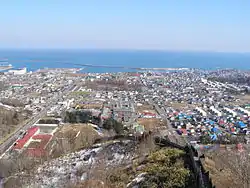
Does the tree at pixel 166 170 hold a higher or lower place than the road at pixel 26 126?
higher

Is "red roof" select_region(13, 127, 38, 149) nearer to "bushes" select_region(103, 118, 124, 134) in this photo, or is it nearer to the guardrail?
"bushes" select_region(103, 118, 124, 134)

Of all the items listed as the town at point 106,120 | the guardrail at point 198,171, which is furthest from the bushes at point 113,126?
the guardrail at point 198,171

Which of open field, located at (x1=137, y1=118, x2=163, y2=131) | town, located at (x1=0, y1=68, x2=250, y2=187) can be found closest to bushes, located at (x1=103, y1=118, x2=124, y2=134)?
town, located at (x1=0, y1=68, x2=250, y2=187)

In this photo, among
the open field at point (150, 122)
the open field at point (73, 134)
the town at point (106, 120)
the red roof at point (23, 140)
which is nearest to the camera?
the town at point (106, 120)

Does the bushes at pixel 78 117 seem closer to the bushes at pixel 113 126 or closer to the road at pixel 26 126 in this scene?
the bushes at pixel 113 126

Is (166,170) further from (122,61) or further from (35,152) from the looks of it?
(122,61)

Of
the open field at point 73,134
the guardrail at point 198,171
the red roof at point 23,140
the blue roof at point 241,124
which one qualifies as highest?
the guardrail at point 198,171

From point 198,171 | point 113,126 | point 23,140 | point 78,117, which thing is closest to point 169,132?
point 113,126

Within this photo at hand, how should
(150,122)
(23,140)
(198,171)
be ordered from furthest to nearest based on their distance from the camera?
(150,122) → (23,140) → (198,171)
